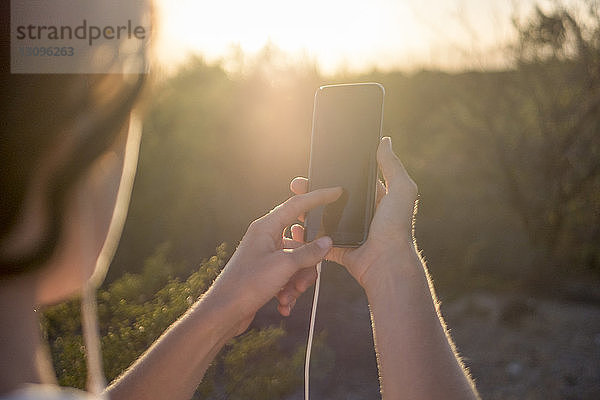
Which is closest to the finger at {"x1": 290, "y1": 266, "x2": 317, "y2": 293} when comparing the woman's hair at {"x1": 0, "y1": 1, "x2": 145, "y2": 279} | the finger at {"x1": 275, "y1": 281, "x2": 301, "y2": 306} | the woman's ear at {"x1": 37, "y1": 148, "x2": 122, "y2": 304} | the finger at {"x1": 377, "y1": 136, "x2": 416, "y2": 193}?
the finger at {"x1": 275, "y1": 281, "x2": 301, "y2": 306}

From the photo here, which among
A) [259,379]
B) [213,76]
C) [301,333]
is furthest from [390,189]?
[213,76]

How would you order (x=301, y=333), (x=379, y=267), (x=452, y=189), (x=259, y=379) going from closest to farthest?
(x=379, y=267) < (x=259, y=379) < (x=301, y=333) < (x=452, y=189)

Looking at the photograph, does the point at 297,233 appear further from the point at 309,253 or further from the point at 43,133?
the point at 43,133

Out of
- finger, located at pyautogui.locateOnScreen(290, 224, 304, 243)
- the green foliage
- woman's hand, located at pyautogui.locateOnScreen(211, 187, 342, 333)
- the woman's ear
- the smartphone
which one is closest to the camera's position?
the woman's ear

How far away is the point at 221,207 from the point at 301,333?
1372 millimetres

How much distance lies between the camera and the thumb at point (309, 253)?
45.8 inches

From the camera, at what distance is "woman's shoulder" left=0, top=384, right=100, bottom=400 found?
521mm

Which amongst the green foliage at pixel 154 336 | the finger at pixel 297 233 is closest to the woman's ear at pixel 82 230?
the finger at pixel 297 233

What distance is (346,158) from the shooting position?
1.34m

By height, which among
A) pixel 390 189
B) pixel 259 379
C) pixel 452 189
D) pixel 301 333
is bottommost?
pixel 301 333

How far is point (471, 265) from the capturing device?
5.52 metres

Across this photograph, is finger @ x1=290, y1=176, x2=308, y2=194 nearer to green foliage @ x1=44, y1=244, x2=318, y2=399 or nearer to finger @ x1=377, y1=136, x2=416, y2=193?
finger @ x1=377, y1=136, x2=416, y2=193

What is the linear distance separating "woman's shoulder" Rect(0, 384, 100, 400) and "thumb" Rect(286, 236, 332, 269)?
24.8 inches

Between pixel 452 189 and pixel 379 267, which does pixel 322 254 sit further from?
pixel 452 189
